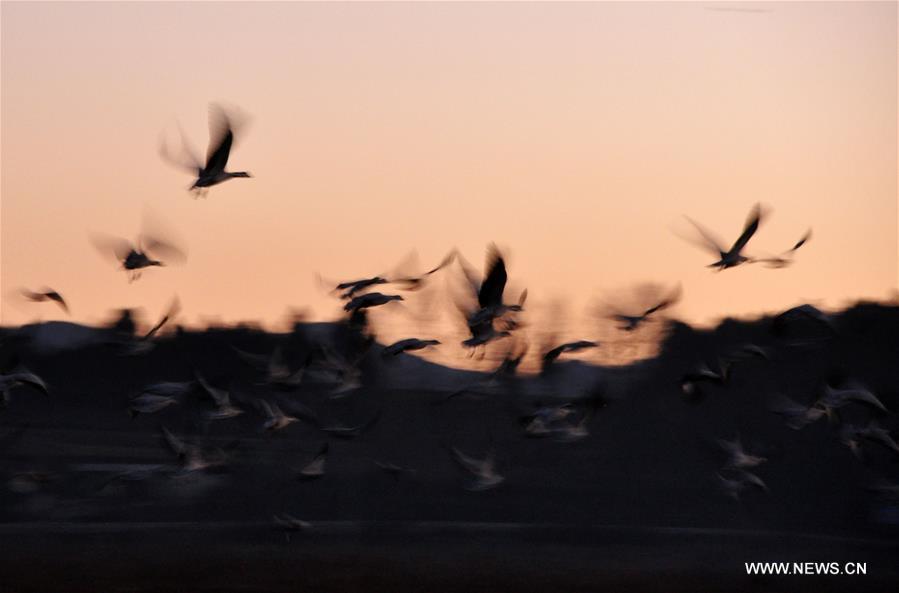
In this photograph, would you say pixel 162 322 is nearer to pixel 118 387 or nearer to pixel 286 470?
pixel 286 470

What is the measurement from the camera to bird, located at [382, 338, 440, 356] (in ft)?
54.3

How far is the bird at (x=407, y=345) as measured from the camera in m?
16.5

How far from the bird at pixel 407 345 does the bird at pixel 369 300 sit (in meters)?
0.51

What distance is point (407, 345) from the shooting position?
Result: 16734 mm

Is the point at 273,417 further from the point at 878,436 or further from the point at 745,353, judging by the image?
the point at 878,436

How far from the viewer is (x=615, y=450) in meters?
35.4

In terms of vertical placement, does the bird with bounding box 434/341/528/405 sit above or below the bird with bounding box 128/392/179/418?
above

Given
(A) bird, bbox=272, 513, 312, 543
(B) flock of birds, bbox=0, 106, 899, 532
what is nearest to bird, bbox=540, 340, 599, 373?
(B) flock of birds, bbox=0, 106, 899, 532

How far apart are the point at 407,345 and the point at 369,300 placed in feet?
2.37

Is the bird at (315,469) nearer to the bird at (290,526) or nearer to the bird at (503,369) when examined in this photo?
the bird at (290,526)

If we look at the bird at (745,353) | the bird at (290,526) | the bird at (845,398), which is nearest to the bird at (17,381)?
the bird at (290,526)

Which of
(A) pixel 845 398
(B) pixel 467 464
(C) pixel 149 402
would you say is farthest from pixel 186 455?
(A) pixel 845 398

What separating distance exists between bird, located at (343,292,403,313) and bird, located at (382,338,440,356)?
51 cm

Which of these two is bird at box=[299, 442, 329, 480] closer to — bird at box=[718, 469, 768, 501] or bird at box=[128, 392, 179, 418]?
bird at box=[128, 392, 179, 418]
